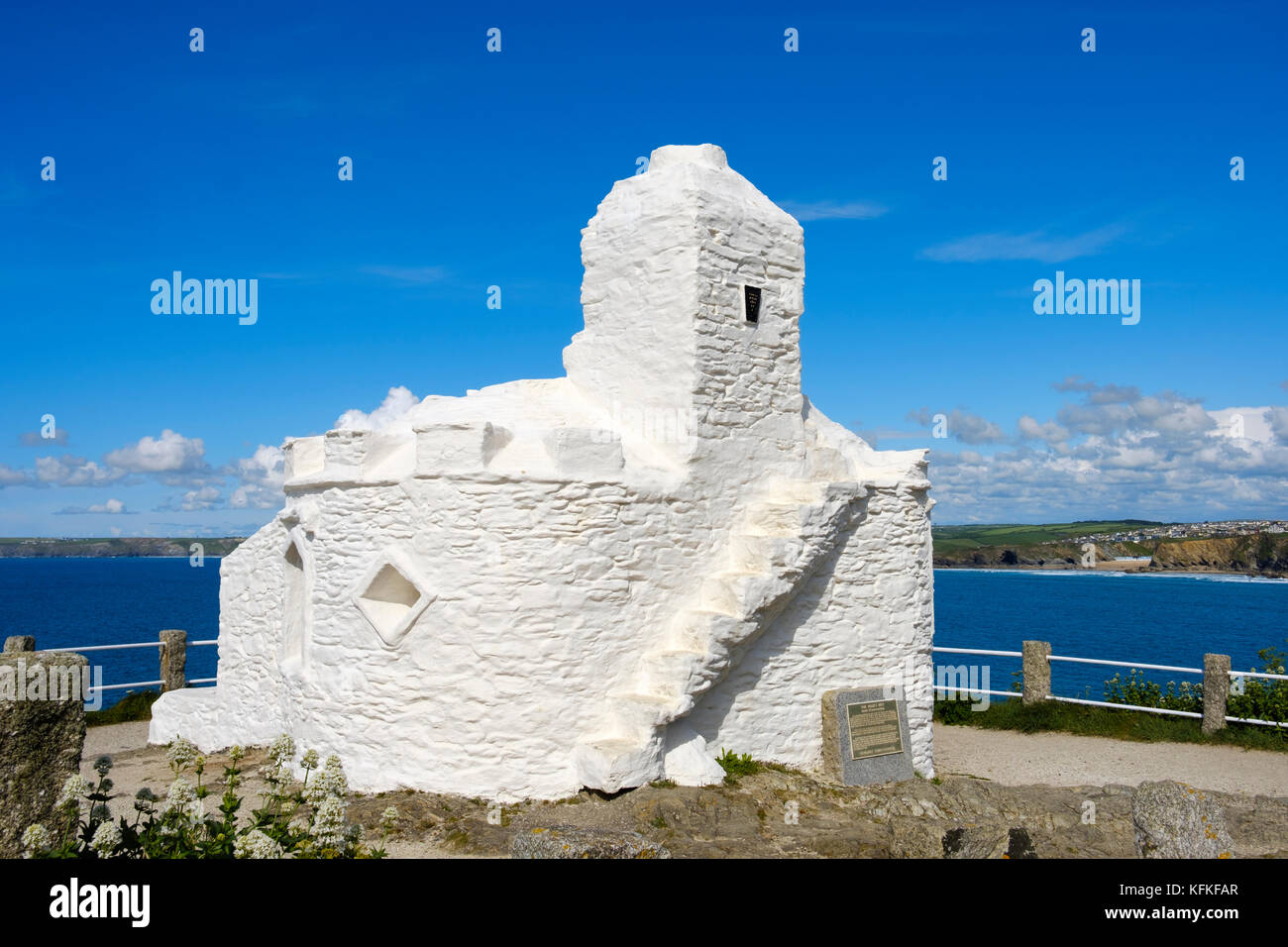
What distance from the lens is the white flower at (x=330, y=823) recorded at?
4965 millimetres

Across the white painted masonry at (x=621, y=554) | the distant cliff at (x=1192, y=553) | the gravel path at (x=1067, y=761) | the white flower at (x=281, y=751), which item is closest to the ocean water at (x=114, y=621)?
the gravel path at (x=1067, y=761)

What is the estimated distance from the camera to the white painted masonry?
9734 mm

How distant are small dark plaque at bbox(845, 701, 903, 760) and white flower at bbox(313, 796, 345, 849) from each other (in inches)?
290

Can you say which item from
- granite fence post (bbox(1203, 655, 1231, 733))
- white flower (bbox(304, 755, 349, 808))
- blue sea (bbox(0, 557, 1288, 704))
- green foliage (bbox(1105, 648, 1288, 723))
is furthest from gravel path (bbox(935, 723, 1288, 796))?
blue sea (bbox(0, 557, 1288, 704))

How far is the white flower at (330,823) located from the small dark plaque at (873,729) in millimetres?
7369

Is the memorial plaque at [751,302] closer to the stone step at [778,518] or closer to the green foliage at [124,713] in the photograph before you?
the stone step at [778,518]

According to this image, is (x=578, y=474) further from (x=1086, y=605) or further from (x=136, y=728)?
(x=1086, y=605)

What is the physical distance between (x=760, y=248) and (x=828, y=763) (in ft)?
20.8

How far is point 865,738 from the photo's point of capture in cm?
1125

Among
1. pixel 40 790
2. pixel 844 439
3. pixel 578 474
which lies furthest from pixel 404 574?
pixel 844 439

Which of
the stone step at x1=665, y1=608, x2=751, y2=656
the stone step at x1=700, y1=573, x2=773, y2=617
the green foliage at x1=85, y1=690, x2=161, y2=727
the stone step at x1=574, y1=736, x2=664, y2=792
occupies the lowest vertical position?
the green foliage at x1=85, y1=690, x2=161, y2=727

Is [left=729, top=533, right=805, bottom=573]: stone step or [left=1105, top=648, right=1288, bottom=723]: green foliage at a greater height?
[left=729, top=533, right=805, bottom=573]: stone step

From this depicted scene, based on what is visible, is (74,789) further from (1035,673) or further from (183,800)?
(1035,673)

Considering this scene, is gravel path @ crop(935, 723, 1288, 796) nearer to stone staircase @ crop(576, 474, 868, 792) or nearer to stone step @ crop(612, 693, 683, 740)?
stone staircase @ crop(576, 474, 868, 792)
